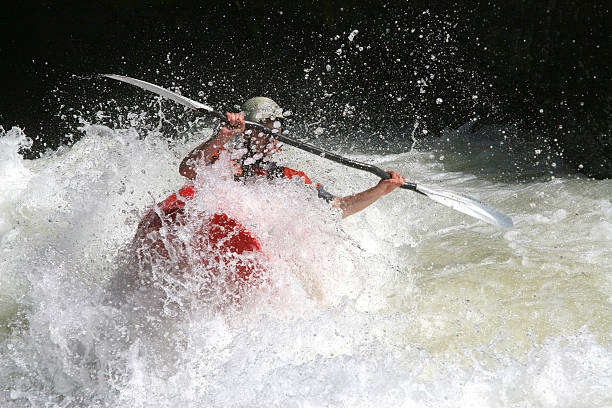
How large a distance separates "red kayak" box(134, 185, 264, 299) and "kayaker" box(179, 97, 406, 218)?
35cm

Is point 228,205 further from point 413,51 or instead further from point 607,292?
point 413,51

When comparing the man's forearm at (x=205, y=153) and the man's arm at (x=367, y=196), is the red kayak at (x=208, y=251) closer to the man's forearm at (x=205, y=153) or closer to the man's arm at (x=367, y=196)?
the man's forearm at (x=205, y=153)

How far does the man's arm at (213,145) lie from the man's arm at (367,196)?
2.03ft

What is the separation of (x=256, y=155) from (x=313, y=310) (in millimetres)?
794

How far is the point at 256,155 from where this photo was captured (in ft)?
8.93

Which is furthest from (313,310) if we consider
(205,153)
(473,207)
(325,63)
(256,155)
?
(325,63)

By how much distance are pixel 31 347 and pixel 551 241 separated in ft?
9.53

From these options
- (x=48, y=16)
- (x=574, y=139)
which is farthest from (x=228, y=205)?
(x=48, y=16)

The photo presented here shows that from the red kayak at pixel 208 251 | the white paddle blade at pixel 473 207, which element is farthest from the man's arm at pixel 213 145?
the white paddle blade at pixel 473 207

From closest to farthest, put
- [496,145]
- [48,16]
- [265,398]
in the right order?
[265,398] → [496,145] → [48,16]

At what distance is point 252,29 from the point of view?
831 centimetres

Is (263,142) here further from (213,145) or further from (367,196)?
(367,196)

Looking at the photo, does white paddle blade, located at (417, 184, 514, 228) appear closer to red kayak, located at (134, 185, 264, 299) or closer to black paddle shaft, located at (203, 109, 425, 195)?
black paddle shaft, located at (203, 109, 425, 195)

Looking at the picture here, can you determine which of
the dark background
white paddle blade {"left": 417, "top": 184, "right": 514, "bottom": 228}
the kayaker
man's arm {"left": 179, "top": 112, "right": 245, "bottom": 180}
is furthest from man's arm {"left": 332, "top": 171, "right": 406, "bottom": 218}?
the dark background
